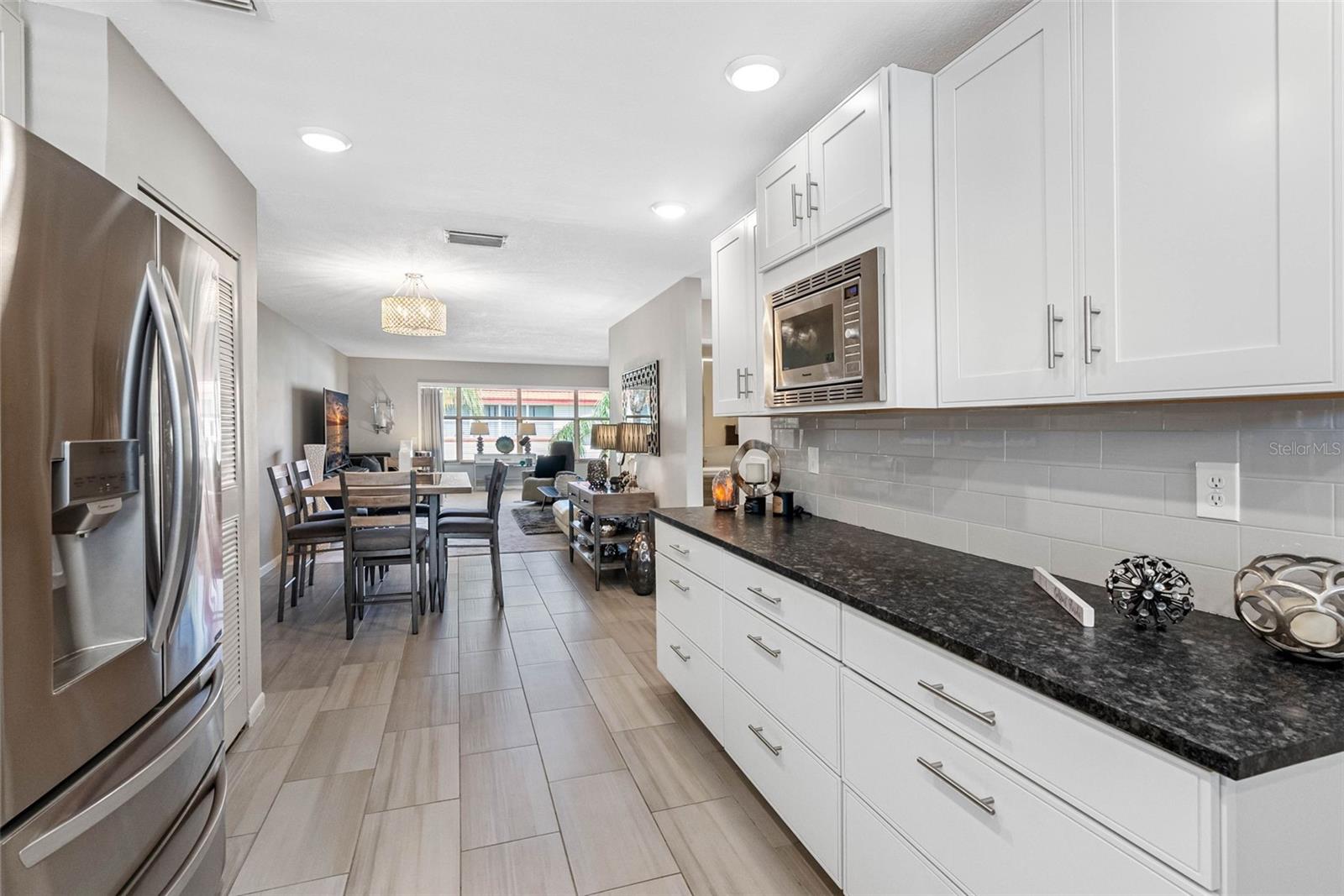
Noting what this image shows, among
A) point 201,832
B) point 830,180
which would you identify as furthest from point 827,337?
point 201,832

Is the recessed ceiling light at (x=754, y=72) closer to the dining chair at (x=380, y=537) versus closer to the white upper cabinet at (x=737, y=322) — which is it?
the white upper cabinet at (x=737, y=322)

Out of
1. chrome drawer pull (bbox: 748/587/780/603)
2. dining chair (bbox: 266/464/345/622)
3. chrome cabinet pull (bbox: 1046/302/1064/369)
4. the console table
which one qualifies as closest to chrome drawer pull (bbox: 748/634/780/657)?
chrome drawer pull (bbox: 748/587/780/603)

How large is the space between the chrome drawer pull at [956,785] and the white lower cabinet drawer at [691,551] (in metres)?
1.06

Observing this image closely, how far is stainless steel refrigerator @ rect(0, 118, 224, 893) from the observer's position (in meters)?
0.96

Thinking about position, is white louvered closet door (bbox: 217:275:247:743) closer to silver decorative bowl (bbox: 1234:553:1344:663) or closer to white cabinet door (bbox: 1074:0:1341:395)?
white cabinet door (bbox: 1074:0:1341:395)

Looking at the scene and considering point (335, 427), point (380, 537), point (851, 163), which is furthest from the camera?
point (335, 427)

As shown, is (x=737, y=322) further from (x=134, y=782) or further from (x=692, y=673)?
(x=134, y=782)

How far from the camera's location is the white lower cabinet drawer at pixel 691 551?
2324 millimetres

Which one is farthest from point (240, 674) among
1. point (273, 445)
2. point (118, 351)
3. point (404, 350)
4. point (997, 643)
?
point (404, 350)

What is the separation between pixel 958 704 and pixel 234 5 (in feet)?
7.99

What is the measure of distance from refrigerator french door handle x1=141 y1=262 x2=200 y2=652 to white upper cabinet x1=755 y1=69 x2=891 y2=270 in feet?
5.75

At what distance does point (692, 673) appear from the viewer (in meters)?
2.57

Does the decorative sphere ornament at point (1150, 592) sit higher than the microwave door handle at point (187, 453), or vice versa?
the microwave door handle at point (187, 453)

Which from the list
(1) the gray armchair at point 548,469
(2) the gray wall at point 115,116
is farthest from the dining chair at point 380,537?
(1) the gray armchair at point 548,469
